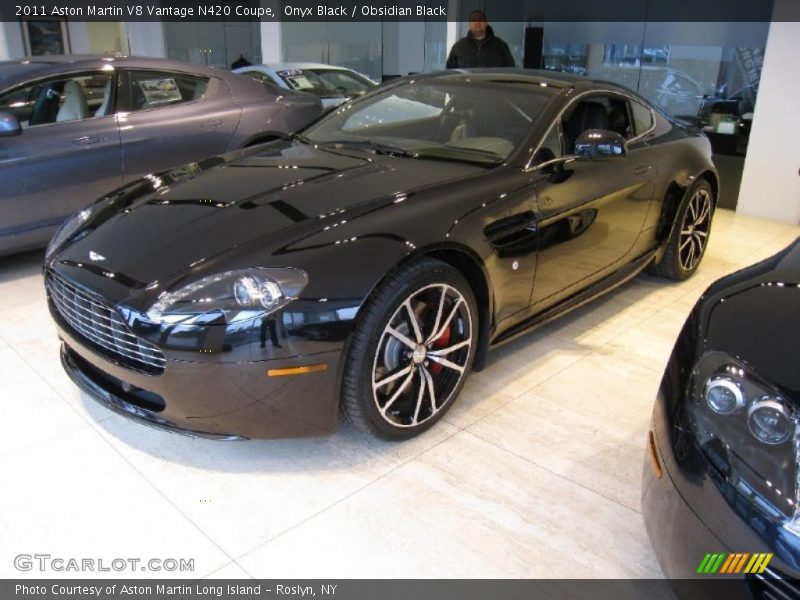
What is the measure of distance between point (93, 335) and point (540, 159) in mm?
1783

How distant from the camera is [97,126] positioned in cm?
421

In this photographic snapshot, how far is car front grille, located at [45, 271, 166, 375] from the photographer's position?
2062 mm

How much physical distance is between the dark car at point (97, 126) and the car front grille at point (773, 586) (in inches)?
156

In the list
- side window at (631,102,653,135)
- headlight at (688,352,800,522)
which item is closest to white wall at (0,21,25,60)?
side window at (631,102,653,135)

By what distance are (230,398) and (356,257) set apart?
56cm

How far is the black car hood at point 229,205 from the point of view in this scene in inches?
85.7

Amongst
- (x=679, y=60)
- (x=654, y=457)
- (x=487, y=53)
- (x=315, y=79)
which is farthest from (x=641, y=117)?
(x=315, y=79)

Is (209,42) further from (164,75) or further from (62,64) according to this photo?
(62,64)

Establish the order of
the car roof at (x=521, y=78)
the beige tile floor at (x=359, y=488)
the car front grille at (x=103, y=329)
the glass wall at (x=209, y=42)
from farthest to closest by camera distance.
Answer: the glass wall at (x=209, y=42) → the car roof at (x=521, y=78) → the car front grille at (x=103, y=329) → the beige tile floor at (x=359, y=488)

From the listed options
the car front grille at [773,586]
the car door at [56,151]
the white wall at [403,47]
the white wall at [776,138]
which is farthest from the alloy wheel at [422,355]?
the white wall at [403,47]

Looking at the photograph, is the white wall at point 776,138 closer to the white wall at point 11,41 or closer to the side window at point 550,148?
the side window at point 550,148

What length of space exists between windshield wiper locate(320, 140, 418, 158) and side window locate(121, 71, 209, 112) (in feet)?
6.40

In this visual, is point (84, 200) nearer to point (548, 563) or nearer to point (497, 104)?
point (497, 104)

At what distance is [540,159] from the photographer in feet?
9.17
